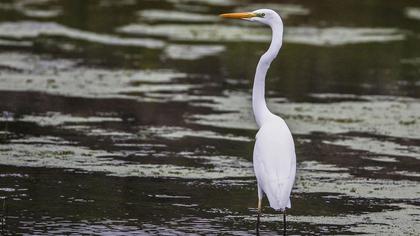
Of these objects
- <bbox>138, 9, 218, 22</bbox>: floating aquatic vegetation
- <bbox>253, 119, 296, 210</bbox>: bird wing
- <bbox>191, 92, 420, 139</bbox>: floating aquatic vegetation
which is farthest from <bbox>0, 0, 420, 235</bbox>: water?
<bbox>253, 119, 296, 210</bbox>: bird wing

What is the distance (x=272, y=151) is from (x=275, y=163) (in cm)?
17

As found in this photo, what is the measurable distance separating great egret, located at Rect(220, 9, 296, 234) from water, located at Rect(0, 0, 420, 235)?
61 centimetres

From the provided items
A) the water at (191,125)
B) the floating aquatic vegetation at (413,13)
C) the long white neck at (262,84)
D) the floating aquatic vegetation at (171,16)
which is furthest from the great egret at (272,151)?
the floating aquatic vegetation at (413,13)

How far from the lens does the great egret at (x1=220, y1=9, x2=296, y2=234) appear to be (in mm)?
9734

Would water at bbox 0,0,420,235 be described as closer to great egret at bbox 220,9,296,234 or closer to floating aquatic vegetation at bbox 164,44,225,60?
floating aquatic vegetation at bbox 164,44,225,60

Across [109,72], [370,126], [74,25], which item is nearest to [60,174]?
[370,126]

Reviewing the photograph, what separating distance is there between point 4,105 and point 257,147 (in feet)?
25.3

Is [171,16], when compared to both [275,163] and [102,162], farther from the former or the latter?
[275,163]

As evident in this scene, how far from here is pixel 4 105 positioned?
1719 cm

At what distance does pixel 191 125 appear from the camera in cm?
1619

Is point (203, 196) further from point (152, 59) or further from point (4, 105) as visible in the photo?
point (152, 59)

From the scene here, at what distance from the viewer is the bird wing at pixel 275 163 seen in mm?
9680

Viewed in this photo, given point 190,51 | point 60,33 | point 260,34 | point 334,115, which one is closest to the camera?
point 334,115

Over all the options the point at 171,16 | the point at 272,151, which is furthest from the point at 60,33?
the point at 272,151
